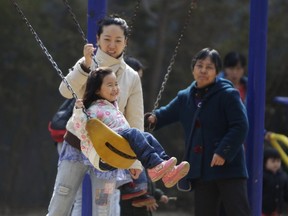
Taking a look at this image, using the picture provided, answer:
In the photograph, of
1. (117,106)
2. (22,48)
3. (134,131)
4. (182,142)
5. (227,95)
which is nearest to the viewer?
(134,131)

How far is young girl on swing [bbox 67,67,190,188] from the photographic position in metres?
4.80

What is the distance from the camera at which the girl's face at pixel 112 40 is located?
17.6 ft

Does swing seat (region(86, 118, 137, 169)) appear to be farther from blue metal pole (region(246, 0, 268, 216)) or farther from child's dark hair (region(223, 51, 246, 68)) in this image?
child's dark hair (region(223, 51, 246, 68))

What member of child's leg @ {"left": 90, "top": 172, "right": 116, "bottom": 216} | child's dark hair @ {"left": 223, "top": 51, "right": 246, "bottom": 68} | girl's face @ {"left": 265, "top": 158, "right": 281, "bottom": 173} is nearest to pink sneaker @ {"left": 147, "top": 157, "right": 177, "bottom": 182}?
child's leg @ {"left": 90, "top": 172, "right": 116, "bottom": 216}

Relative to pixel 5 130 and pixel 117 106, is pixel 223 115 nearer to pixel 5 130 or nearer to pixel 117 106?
pixel 117 106

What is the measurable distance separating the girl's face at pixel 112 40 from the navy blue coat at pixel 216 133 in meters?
0.83

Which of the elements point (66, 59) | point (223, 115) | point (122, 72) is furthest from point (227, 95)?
point (66, 59)

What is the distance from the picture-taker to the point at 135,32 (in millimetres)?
11102

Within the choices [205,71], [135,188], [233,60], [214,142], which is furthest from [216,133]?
[233,60]

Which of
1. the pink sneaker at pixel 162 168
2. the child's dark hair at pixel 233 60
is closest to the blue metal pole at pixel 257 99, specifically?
→ the child's dark hair at pixel 233 60

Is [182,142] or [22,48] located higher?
[22,48]

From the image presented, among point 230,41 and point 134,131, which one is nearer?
point 134,131

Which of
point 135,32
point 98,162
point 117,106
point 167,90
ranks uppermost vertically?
point 135,32

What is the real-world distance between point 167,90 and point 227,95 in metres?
5.06
